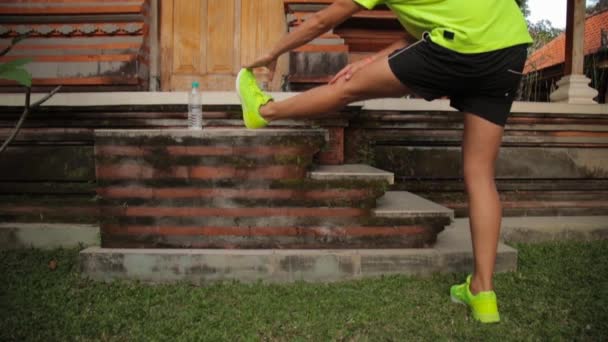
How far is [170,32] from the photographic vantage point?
4.33 m

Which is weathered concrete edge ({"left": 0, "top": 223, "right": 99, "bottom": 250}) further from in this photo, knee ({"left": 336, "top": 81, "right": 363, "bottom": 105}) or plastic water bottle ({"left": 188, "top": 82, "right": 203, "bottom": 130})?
knee ({"left": 336, "top": 81, "right": 363, "bottom": 105})

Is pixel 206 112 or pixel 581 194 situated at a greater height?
pixel 206 112

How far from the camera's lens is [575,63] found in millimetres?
4414

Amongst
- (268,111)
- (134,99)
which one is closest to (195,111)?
(134,99)

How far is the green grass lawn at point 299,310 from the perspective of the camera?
191 centimetres

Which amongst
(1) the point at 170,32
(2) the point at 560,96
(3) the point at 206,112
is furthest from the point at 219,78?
(2) the point at 560,96

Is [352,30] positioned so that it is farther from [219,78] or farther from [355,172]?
[355,172]

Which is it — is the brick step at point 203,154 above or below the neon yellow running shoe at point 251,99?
below

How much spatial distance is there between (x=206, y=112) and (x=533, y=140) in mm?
2763

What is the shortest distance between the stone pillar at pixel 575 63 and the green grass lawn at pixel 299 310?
85.3 inches

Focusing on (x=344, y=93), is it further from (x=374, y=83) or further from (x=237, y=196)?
(x=237, y=196)

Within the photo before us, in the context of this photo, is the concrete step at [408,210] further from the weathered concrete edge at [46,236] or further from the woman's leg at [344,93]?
the weathered concrete edge at [46,236]

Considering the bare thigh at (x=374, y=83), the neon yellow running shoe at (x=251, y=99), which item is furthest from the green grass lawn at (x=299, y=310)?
the bare thigh at (x=374, y=83)

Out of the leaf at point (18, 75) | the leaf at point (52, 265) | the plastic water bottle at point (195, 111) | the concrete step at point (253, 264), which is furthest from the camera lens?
the plastic water bottle at point (195, 111)
